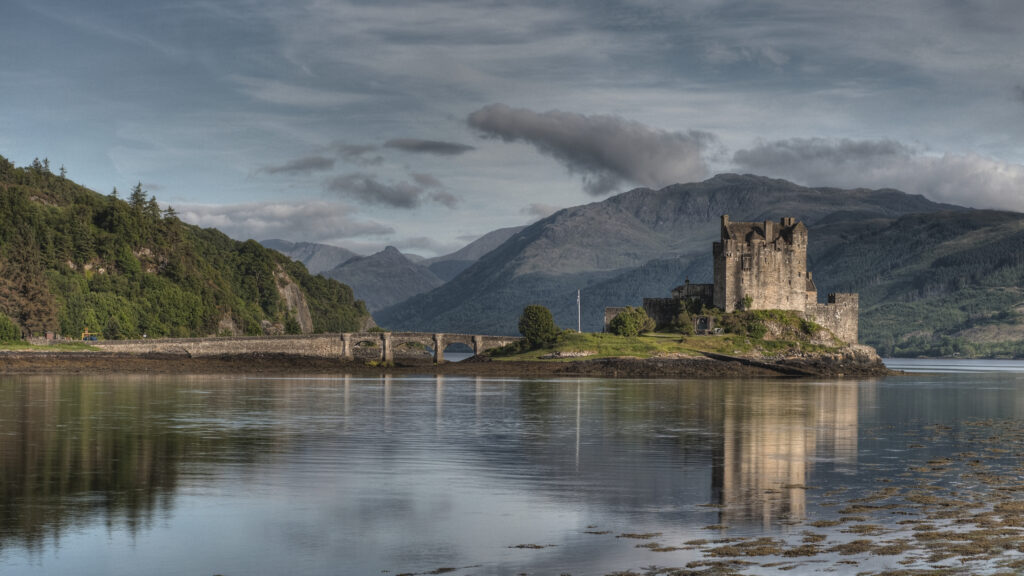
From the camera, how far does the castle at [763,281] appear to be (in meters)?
141

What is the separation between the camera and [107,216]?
163 metres

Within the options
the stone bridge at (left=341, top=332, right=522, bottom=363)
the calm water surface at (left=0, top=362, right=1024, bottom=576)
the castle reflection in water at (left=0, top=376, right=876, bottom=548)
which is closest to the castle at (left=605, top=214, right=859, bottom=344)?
the stone bridge at (left=341, top=332, right=522, bottom=363)

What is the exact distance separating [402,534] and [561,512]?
4.56m

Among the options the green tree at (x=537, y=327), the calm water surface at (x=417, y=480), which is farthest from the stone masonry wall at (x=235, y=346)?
the calm water surface at (x=417, y=480)

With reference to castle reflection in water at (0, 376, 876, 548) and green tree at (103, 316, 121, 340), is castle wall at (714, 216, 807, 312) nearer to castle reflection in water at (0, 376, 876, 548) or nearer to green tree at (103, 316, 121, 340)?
castle reflection in water at (0, 376, 876, 548)

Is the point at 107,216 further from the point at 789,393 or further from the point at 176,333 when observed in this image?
the point at 789,393

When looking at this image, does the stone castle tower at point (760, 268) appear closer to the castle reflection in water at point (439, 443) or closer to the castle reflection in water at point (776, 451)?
the castle reflection in water at point (439, 443)

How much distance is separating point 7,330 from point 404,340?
58453 mm

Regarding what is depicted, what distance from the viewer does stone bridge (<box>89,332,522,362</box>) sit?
407ft

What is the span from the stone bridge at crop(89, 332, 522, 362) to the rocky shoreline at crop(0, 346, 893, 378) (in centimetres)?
136

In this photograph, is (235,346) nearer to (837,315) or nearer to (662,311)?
(662,311)

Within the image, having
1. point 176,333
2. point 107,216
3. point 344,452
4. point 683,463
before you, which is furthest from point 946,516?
point 107,216

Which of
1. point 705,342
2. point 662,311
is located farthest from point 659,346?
point 662,311

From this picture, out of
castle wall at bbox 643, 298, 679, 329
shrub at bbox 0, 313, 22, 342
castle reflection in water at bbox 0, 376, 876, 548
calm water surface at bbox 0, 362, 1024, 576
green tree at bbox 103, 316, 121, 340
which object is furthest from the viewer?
castle wall at bbox 643, 298, 679, 329
